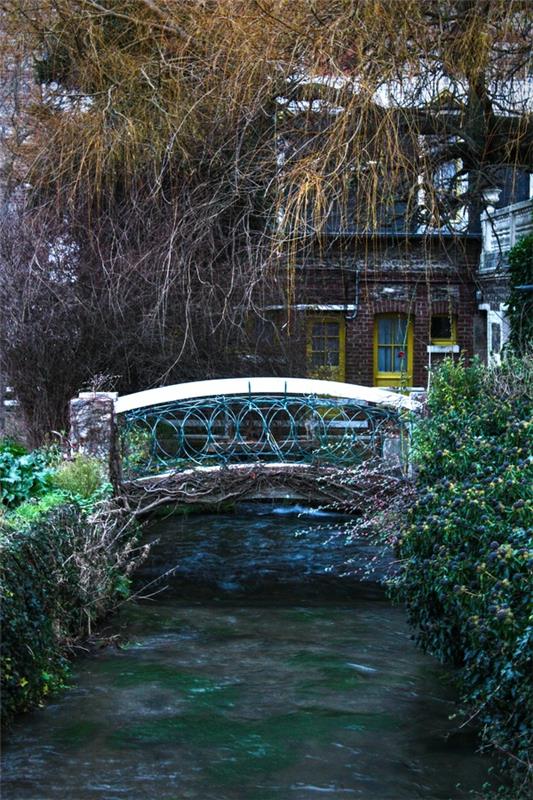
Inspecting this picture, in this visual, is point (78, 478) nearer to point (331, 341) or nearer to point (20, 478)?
point (20, 478)

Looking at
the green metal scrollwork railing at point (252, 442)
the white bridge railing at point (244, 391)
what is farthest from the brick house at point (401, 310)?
the white bridge railing at point (244, 391)

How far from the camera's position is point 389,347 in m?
23.1

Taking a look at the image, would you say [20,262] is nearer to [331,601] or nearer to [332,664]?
[331,601]

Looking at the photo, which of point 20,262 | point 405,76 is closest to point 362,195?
point 405,76

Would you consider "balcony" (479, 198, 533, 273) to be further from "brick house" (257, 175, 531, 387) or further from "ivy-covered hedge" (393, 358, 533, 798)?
"ivy-covered hedge" (393, 358, 533, 798)

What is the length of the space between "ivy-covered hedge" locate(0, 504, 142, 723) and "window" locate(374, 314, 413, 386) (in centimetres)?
1246

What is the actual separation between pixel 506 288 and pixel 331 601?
371 inches

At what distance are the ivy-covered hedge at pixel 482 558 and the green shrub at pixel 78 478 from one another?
340 centimetres

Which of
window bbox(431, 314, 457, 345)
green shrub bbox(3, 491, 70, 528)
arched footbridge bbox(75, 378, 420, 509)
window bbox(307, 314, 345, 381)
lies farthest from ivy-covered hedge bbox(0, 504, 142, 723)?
window bbox(431, 314, 457, 345)

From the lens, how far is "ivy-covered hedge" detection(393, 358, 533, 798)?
6113 millimetres

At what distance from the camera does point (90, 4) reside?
52.3 feet

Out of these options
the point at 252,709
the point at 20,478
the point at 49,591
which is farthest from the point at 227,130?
the point at 252,709

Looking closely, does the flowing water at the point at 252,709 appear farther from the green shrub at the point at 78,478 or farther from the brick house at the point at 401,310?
the brick house at the point at 401,310

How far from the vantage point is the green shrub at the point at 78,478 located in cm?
1082
